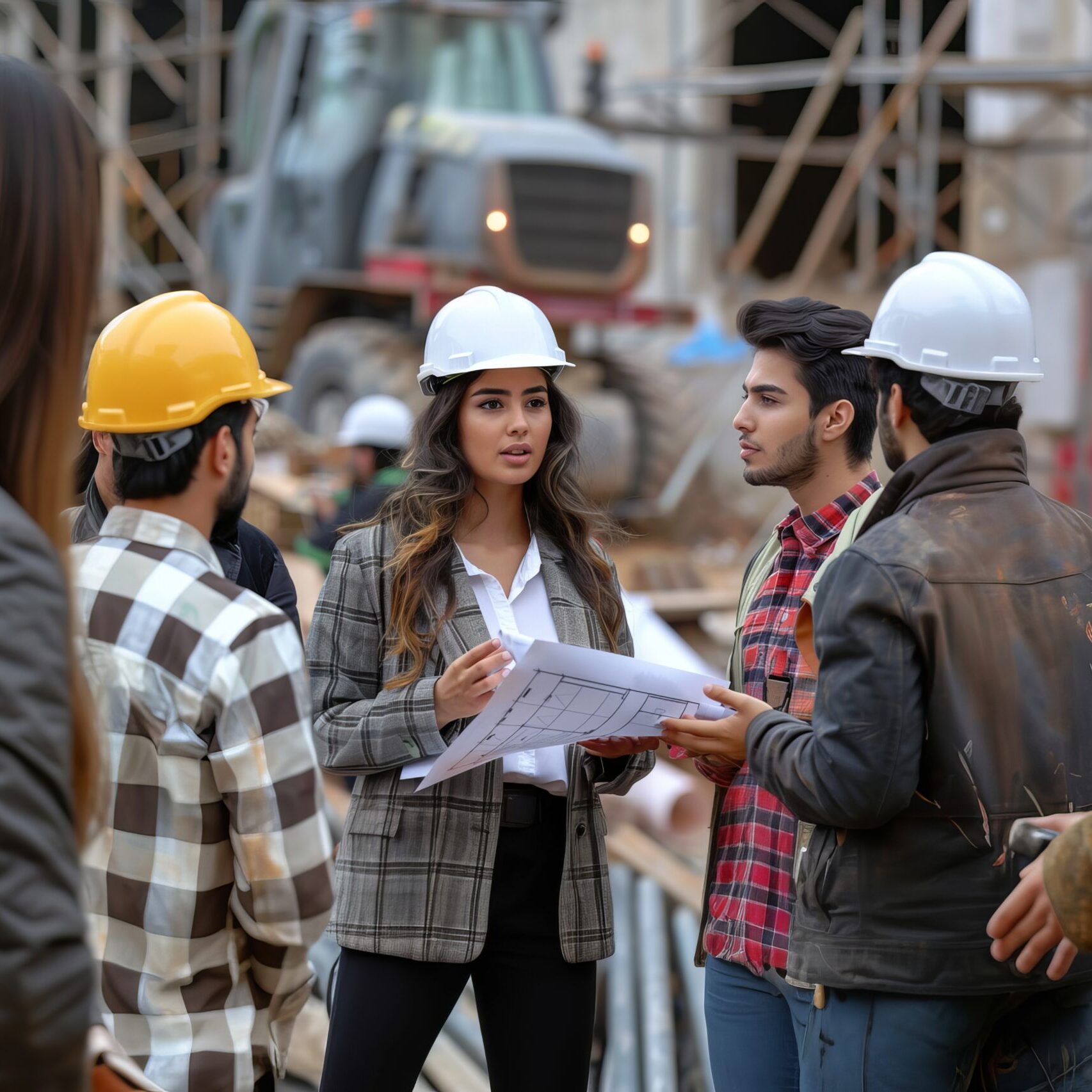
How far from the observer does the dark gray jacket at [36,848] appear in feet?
3.99

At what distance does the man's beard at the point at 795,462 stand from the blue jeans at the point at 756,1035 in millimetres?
925

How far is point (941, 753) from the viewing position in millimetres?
2139

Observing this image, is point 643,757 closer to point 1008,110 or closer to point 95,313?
point 95,313

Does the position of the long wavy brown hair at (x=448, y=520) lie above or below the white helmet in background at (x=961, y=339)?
below

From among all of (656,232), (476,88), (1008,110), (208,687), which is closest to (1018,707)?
(208,687)

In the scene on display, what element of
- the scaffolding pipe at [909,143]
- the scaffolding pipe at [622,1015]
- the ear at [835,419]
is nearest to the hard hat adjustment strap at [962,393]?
the ear at [835,419]

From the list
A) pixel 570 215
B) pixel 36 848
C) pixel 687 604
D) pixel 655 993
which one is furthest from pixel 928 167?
pixel 36 848

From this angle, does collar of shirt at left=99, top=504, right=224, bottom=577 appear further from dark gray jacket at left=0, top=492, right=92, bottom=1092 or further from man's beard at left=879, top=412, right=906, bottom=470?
man's beard at left=879, top=412, right=906, bottom=470

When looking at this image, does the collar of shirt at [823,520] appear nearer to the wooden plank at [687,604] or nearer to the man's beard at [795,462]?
the man's beard at [795,462]

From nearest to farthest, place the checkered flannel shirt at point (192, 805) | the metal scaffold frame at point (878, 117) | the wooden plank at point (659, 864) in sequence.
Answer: the checkered flannel shirt at point (192, 805)
the wooden plank at point (659, 864)
the metal scaffold frame at point (878, 117)

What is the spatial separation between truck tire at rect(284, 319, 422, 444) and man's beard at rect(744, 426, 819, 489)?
812cm

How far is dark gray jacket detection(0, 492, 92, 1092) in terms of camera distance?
1217 mm

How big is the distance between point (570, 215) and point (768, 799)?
9.30 meters

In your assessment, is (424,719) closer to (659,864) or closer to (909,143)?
(659,864)
